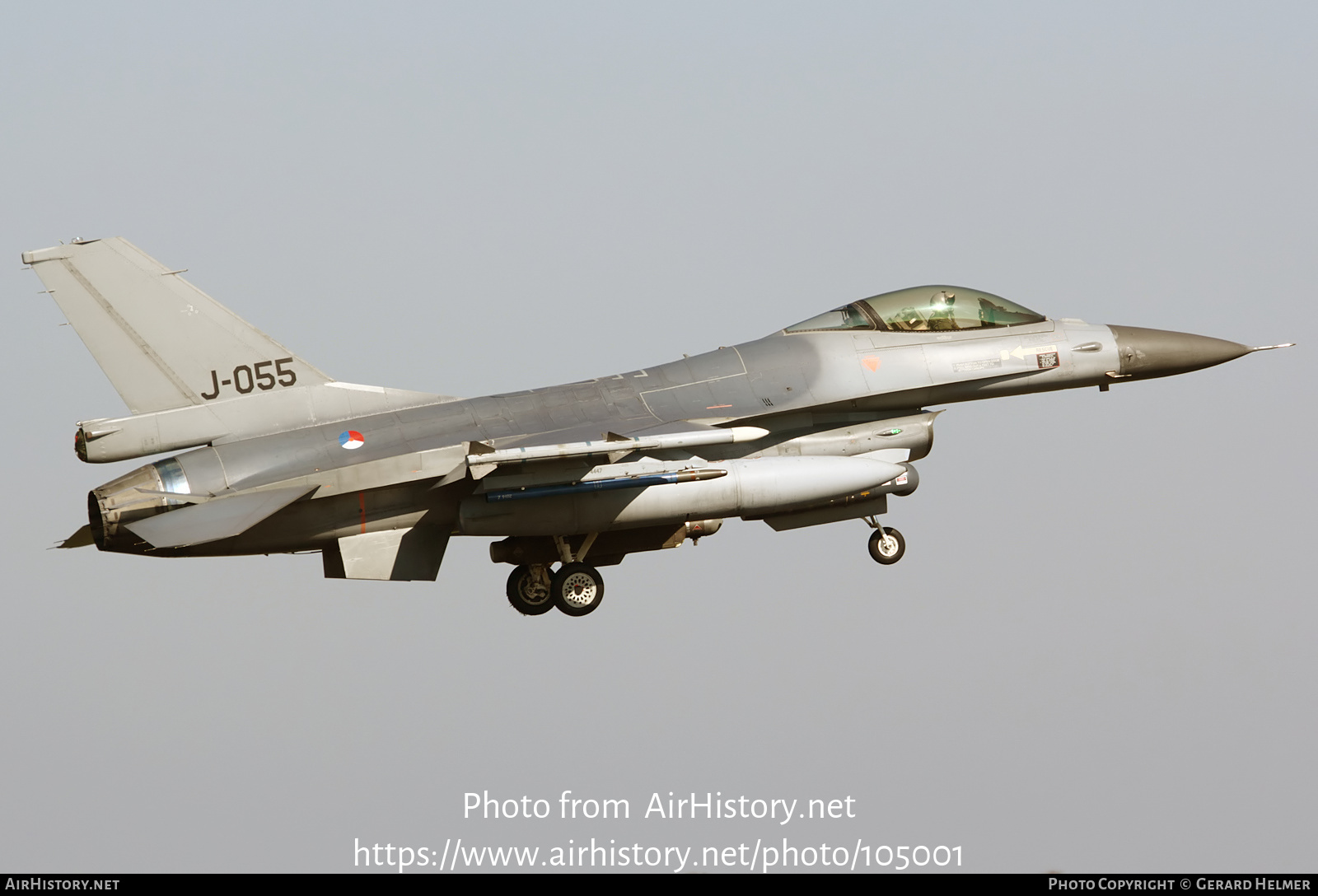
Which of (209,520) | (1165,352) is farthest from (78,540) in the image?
(1165,352)

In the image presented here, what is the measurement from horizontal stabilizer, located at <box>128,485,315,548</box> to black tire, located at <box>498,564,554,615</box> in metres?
3.14

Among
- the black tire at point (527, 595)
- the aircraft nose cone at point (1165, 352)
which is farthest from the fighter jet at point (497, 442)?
the aircraft nose cone at point (1165, 352)

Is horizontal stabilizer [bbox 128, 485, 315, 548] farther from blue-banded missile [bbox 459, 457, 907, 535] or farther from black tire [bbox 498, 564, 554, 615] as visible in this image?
black tire [bbox 498, 564, 554, 615]

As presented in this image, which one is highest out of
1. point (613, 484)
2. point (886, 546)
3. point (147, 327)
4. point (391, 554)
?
point (147, 327)

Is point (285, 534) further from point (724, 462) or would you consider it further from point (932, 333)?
point (932, 333)

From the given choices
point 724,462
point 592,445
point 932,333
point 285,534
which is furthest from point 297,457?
point 932,333

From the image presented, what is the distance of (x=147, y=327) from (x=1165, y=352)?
11.3 metres

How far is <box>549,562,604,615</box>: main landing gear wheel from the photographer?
1981 centimetres

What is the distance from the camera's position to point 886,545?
20.7 m

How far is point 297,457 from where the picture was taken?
729 inches

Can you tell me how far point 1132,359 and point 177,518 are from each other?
10.7m

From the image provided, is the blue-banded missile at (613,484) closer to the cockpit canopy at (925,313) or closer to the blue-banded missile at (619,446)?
the blue-banded missile at (619,446)

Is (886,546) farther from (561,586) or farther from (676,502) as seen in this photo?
(561,586)

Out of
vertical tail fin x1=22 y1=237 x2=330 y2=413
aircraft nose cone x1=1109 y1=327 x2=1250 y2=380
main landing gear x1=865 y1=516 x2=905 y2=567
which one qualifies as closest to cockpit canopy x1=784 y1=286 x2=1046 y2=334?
aircraft nose cone x1=1109 y1=327 x2=1250 y2=380
